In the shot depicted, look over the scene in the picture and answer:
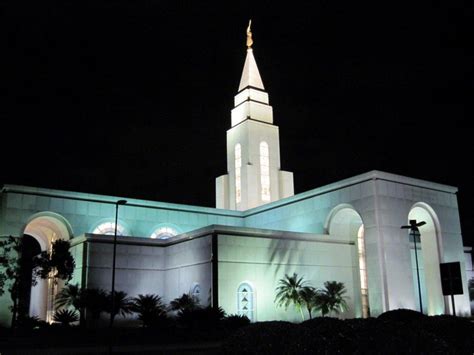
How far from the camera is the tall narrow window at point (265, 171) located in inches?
2061

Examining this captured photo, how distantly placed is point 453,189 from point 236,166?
21830 mm

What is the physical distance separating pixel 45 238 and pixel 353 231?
2671 centimetres

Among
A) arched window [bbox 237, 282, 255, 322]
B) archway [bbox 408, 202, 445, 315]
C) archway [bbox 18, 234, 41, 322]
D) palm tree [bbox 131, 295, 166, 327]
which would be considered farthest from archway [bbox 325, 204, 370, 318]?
archway [bbox 18, 234, 41, 322]

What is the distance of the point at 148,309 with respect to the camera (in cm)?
3139

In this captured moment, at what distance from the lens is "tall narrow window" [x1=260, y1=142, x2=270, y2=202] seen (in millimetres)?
52344

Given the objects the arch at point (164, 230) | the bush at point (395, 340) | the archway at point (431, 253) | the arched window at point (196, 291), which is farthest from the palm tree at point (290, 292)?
the bush at point (395, 340)

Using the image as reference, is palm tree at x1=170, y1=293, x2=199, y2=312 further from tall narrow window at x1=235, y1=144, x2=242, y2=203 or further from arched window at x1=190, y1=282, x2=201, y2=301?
tall narrow window at x1=235, y1=144, x2=242, y2=203

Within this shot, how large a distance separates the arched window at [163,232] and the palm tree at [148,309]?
33.4 ft

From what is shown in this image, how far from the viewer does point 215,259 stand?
3173 cm

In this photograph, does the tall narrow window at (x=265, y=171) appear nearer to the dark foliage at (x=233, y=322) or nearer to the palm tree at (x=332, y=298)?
the palm tree at (x=332, y=298)

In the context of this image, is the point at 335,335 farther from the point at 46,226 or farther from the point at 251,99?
the point at 251,99

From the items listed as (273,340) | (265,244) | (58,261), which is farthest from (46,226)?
(273,340)

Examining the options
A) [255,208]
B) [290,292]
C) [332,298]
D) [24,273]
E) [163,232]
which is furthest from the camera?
[255,208]

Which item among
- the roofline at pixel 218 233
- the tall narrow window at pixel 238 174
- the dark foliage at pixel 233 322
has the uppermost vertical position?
the tall narrow window at pixel 238 174
